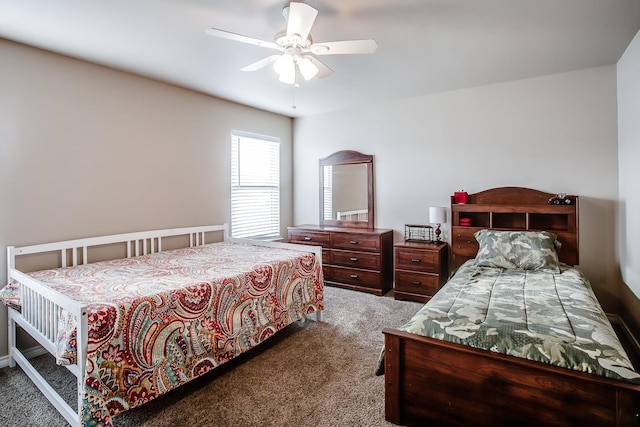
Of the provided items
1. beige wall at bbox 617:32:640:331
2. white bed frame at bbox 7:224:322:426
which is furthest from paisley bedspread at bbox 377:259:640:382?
white bed frame at bbox 7:224:322:426

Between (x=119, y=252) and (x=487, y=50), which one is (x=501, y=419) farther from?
(x=119, y=252)

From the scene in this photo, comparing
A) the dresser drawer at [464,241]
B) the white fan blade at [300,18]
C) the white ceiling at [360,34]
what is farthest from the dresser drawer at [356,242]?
the white fan blade at [300,18]

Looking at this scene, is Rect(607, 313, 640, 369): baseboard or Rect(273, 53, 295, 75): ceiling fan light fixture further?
Rect(607, 313, 640, 369): baseboard

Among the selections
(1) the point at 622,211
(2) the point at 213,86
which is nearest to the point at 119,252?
(2) the point at 213,86

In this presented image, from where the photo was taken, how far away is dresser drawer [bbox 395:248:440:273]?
11.9 feet

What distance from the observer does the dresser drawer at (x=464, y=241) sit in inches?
139

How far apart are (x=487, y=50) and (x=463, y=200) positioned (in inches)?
62.0

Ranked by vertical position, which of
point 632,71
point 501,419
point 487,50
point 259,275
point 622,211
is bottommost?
point 501,419

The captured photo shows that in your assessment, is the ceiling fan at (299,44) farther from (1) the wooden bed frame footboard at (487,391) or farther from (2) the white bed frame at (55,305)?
(1) the wooden bed frame footboard at (487,391)

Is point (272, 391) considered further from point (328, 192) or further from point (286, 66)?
point (328, 192)

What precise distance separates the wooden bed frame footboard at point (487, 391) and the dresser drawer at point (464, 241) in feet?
6.95

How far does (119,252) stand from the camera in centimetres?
315

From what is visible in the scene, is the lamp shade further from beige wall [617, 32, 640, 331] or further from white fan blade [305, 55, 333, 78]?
white fan blade [305, 55, 333, 78]

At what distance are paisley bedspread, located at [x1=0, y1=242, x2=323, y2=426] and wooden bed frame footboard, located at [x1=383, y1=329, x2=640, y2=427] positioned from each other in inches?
45.6
